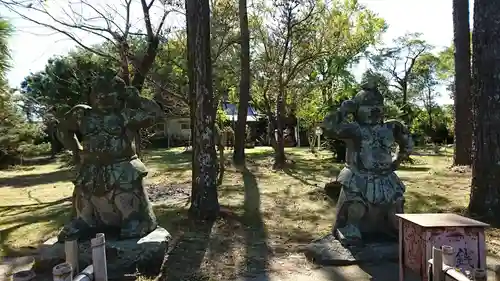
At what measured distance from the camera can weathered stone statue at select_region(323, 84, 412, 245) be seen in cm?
445

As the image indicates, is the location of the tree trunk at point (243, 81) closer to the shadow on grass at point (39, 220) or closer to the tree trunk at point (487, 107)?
the shadow on grass at point (39, 220)

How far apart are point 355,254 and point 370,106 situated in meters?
1.53

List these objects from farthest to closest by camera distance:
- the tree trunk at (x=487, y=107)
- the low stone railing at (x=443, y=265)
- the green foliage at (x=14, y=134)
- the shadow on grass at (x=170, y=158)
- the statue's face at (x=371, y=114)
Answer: the shadow on grass at (x=170, y=158), the green foliage at (x=14, y=134), the tree trunk at (x=487, y=107), the statue's face at (x=371, y=114), the low stone railing at (x=443, y=265)

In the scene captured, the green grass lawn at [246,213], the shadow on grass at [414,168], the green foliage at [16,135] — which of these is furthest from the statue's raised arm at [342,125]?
the green foliage at [16,135]

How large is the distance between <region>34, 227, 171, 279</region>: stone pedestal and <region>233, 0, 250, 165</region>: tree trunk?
920 cm

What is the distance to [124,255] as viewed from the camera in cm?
410

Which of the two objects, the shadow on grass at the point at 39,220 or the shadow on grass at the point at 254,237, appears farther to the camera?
the shadow on grass at the point at 39,220

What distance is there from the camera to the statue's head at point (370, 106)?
459 centimetres

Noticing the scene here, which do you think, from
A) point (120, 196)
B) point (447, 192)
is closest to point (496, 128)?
point (447, 192)

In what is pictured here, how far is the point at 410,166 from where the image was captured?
13156 mm

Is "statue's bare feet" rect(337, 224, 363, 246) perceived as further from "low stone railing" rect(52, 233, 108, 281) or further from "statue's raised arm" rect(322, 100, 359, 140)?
"low stone railing" rect(52, 233, 108, 281)

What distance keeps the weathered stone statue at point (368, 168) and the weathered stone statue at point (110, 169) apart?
198cm

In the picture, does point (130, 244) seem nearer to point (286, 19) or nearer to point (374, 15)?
point (286, 19)

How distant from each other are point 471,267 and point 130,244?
2.91 meters
